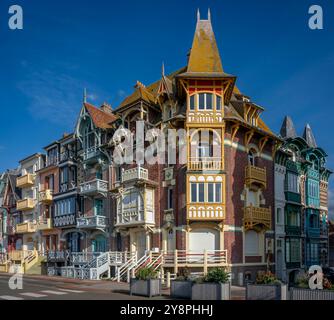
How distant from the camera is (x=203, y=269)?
91.4ft

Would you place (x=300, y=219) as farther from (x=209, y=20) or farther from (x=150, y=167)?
(x=209, y=20)

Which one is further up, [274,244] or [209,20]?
[209,20]

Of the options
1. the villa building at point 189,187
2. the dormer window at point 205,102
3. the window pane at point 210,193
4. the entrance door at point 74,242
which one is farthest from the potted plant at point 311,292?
the entrance door at point 74,242

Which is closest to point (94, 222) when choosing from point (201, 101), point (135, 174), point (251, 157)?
point (135, 174)

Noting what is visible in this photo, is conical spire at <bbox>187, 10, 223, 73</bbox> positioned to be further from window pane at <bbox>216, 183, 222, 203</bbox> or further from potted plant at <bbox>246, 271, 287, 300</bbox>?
potted plant at <bbox>246, 271, 287, 300</bbox>

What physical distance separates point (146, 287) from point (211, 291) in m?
3.96

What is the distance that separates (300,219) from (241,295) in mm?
18413

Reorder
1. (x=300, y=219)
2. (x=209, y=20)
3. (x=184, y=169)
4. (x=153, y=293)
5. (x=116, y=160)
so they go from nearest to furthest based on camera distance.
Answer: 1. (x=153, y=293)
2. (x=184, y=169)
3. (x=209, y=20)
4. (x=116, y=160)
5. (x=300, y=219)

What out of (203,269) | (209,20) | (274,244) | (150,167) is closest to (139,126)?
(150,167)

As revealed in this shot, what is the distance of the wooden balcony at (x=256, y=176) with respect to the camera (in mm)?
30578

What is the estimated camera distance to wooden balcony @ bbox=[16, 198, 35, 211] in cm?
4772

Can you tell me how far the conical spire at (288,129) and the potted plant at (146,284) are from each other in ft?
80.4

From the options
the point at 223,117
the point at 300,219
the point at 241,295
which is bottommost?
the point at 241,295
